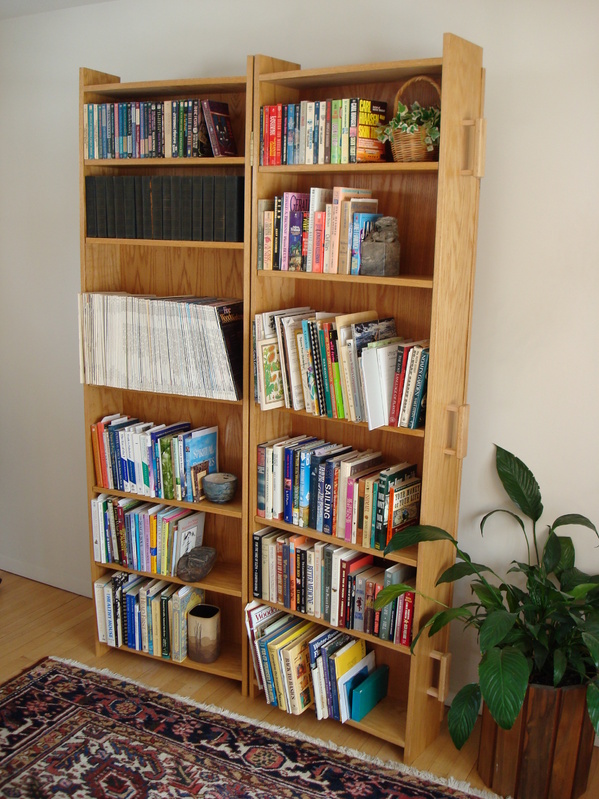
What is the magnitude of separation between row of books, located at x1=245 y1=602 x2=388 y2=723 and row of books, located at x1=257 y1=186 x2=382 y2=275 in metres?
1.17

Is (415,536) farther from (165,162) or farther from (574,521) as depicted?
(165,162)

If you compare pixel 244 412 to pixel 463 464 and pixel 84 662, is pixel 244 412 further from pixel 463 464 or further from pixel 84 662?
pixel 84 662

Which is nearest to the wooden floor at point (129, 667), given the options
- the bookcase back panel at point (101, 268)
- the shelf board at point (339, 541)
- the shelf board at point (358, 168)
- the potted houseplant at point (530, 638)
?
the potted houseplant at point (530, 638)

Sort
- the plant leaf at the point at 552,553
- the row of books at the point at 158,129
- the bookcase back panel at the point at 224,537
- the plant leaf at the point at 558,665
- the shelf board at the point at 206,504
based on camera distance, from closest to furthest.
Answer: the plant leaf at the point at 558,665, the plant leaf at the point at 552,553, the row of books at the point at 158,129, the shelf board at the point at 206,504, the bookcase back panel at the point at 224,537

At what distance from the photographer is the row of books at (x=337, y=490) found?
92.8 inches

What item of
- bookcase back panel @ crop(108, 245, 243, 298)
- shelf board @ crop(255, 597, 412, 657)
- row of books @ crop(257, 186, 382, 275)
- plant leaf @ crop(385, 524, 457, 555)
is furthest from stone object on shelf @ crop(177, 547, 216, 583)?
row of books @ crop(257, 186, 382, 275)

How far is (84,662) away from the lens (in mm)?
2949

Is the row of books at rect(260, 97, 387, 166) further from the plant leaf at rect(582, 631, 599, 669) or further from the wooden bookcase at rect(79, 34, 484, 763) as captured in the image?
the plant leaf at rect(582, 631, 599, 669)

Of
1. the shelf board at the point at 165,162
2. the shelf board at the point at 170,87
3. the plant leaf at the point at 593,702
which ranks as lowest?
the plant leaf at the point at 593,702

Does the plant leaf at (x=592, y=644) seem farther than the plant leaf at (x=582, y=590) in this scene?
No

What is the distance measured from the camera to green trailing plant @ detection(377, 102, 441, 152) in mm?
2123

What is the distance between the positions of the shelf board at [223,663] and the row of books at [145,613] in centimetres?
2

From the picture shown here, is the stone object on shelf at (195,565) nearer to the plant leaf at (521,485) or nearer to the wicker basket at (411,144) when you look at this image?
the plant leaf at (521,485)

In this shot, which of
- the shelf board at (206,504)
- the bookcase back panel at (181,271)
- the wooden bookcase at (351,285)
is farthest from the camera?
the bookcase back panel at (181,271)
